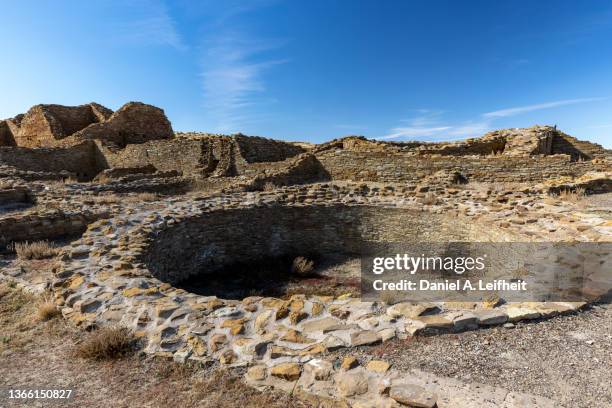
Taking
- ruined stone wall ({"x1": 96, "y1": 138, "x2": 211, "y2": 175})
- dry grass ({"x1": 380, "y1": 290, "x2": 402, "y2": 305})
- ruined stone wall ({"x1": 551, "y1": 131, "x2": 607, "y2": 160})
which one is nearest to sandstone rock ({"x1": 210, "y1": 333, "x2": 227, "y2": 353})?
dry grass ({"x1": 380, "y1": 290, "x2": 402, "y2": 305})

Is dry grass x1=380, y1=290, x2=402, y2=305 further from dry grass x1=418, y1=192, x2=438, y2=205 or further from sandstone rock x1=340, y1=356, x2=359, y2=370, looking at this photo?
dry grass x1=418, y1=192, x2=438, y2=205

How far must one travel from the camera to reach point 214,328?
3760 millimetres

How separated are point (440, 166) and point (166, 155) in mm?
14363

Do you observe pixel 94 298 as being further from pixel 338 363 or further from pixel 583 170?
pixel 583 170

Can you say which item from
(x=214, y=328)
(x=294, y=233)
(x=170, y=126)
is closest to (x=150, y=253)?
(x=214, y=328)

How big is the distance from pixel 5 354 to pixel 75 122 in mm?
25962

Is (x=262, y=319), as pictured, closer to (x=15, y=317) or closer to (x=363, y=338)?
(x=363, y=338)

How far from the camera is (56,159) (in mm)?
18438

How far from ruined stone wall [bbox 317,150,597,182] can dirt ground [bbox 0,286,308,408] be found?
38.3ft

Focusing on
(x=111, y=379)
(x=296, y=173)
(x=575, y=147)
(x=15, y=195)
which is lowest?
(x=111, y=379)

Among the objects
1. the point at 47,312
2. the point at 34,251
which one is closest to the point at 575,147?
the point at 47,312

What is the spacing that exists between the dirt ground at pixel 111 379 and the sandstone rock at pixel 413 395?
795mm

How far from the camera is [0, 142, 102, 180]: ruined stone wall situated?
16.5 meters

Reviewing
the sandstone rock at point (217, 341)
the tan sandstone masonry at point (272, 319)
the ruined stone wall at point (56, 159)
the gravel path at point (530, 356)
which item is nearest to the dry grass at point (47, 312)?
the tan sandstone masonry at point (272, 319)
